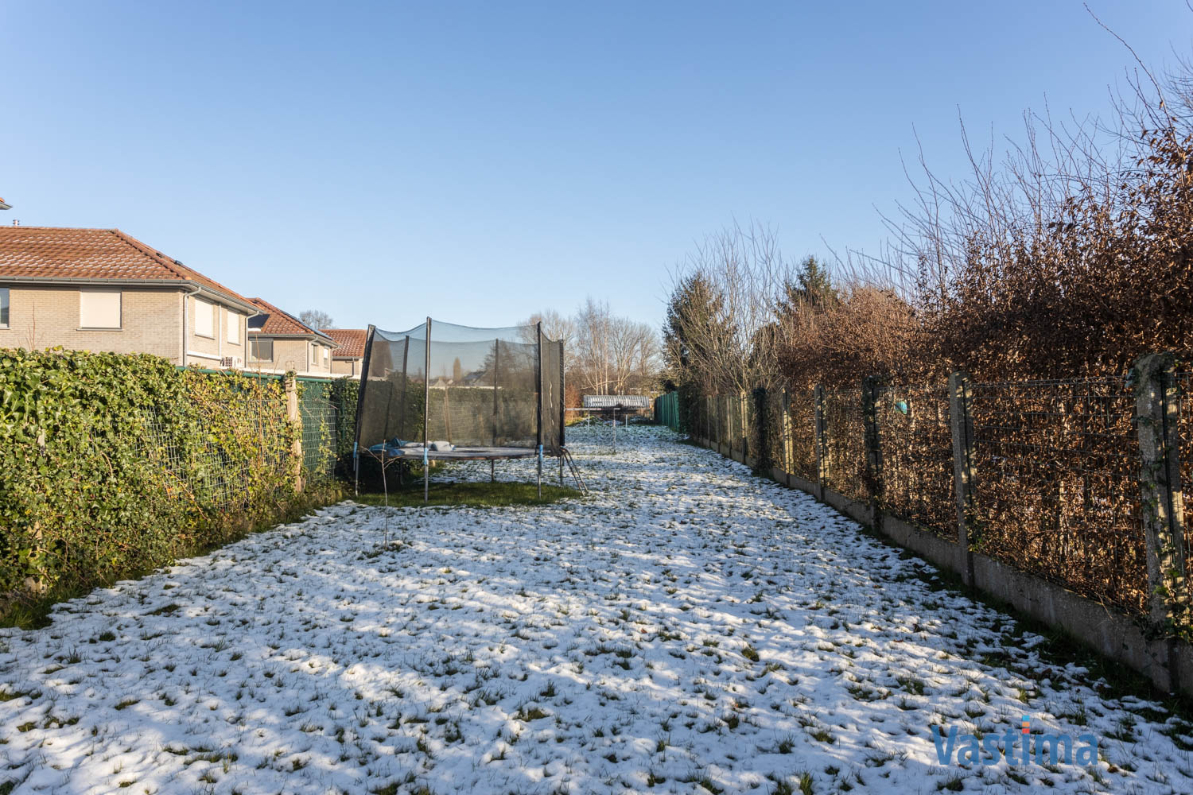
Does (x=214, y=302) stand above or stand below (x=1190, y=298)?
above

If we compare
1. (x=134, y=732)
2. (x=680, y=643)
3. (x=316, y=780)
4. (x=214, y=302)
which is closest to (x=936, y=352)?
(x=680, y=643)

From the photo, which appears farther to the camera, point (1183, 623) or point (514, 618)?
point (514, 618)

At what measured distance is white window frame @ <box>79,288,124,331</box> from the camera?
1847 centimetres

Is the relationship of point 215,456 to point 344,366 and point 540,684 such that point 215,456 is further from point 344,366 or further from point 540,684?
point 344,366

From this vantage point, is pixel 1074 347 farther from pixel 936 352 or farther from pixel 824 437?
pixel 824 437

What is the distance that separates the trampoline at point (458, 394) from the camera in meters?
9.45

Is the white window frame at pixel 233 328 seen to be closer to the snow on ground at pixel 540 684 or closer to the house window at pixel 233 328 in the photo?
the house window at pixel 233 328

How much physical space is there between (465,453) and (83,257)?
57.0 feet

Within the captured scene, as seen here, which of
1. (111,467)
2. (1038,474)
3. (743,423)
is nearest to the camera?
(1038,474)

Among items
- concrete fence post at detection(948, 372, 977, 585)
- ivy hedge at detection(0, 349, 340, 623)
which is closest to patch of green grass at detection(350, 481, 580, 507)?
ivy hedge at detection(0, 349, 340, 623)

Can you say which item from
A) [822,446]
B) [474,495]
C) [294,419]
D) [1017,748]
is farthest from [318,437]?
[1017,748]

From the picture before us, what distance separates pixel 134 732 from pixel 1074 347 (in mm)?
5567

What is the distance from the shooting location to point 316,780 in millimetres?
2514

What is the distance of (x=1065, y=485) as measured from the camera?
153 inches
